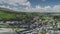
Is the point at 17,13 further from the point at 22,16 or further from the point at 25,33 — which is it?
the point at 25,33

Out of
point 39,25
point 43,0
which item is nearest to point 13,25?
point 39,25

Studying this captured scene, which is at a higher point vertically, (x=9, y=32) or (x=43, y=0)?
(x=43, y=0)

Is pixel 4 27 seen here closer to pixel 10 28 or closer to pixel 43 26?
pixel 10 28

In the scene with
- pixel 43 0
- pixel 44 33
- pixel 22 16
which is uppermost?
pixel 43 0

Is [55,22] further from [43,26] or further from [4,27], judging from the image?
Result: [4,27]

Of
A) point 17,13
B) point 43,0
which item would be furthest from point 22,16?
point 43,0

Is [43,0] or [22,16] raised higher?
[43,0]

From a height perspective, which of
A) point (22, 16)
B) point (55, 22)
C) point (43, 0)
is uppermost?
point (43, 0)

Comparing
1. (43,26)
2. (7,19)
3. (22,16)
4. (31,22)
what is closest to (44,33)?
(43,26)
